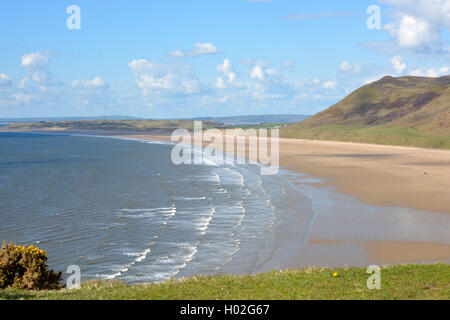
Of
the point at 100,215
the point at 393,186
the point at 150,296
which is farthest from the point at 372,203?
the point at 150,296

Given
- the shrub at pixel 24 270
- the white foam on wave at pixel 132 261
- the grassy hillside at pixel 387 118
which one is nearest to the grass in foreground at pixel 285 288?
the shrub at pixel 24 270

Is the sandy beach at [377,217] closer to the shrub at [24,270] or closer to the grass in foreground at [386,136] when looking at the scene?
the shrub at [24,270]

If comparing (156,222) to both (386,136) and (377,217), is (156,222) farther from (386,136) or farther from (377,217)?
(386,136)

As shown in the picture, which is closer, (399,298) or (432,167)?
(399,298)

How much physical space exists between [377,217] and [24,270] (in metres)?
18.1

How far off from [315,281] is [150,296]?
3.98 meters

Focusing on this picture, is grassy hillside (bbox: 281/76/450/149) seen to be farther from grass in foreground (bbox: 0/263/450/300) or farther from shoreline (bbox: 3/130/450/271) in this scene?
grass in foreground (bbox: 0/263/450/300)

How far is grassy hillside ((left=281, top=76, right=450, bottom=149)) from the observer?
104m

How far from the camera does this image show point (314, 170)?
51125mm

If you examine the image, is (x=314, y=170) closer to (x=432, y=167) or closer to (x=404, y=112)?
(x=432, y=167)

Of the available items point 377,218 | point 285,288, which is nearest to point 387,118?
point 377,218

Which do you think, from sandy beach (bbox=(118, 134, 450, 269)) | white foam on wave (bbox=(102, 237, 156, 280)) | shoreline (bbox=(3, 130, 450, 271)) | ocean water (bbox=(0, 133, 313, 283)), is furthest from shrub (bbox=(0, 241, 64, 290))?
sandy beach (bbox=(118, 134, 450, 269))

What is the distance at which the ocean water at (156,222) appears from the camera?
58.7 feet

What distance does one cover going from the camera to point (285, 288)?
441 inches
